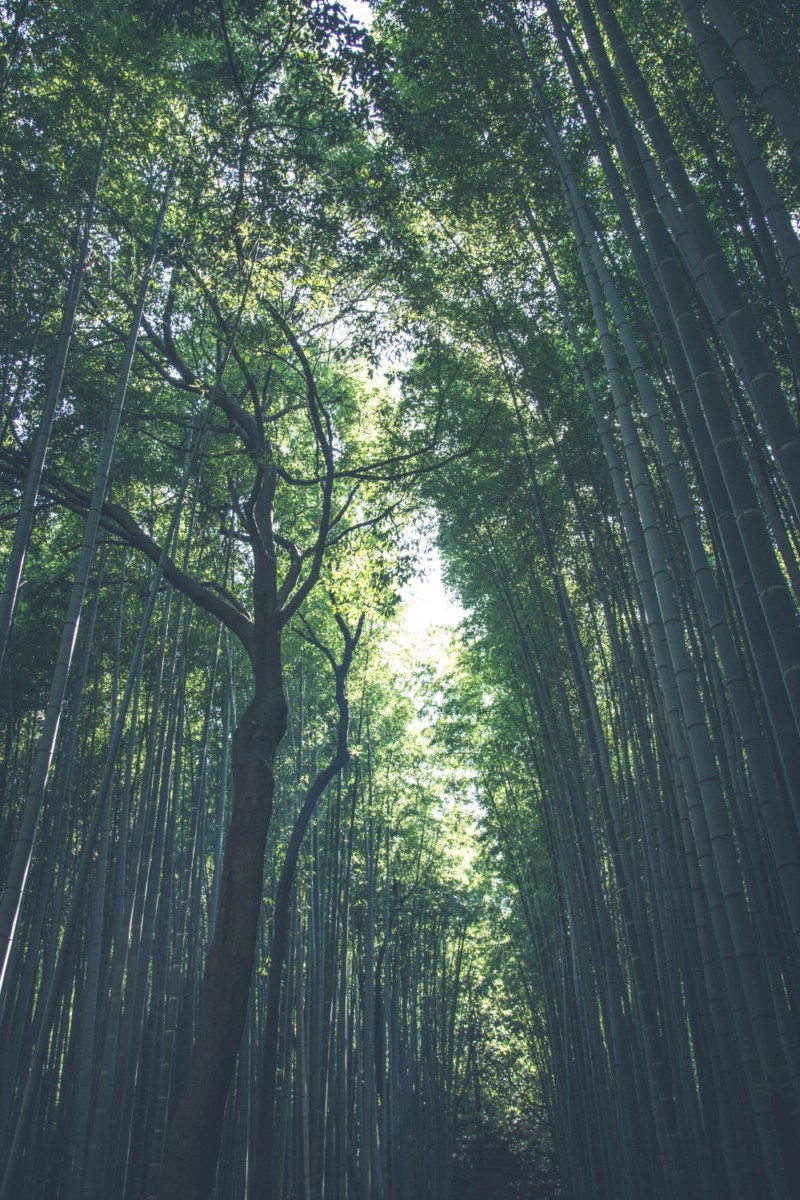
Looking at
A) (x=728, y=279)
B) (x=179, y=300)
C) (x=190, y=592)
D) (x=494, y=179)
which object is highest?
(x=179, y=300)

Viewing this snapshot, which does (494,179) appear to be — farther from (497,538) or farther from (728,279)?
(728,279)

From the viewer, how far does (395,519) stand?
554 centimetres

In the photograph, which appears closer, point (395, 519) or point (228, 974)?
point (228, 974)

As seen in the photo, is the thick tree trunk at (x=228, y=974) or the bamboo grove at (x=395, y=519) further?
the thick tree trunk at (x=228, y=974)

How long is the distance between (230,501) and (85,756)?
2.03m

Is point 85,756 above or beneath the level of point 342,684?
beneath

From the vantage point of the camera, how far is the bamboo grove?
1921mm

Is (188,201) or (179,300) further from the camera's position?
(179,300)

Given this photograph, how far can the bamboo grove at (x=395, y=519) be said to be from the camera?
6.30 feet

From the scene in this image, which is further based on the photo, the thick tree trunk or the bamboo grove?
the thick tree trunk

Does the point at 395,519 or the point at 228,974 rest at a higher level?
the point at 395,519

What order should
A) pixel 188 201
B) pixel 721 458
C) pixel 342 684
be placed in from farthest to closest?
pixel 342 684 < pixel 188 201 < pixel 721 458

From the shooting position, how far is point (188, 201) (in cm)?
423

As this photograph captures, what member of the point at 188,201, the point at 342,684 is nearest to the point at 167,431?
the point at 188,201
